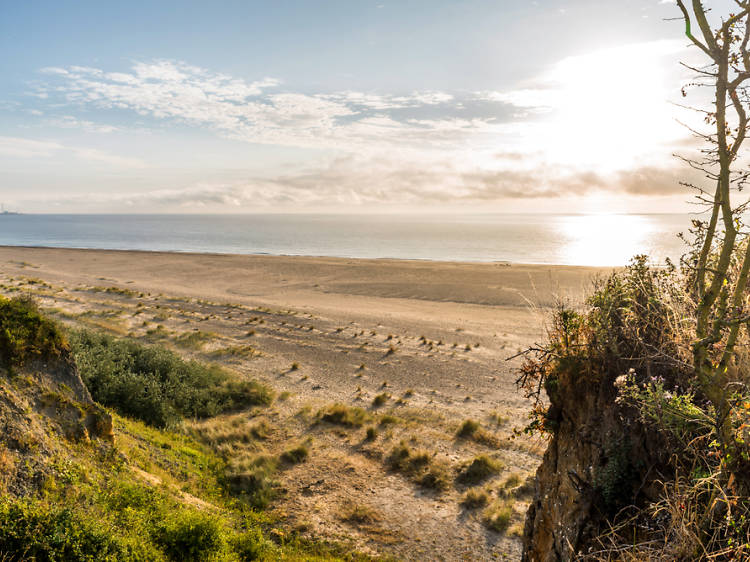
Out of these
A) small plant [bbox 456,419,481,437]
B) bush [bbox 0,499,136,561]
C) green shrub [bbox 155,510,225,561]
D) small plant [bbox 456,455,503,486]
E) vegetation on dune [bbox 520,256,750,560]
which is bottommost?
small plant [bbox 456,455,503,486]

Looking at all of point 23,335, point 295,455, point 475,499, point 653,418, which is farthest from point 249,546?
point 653,418

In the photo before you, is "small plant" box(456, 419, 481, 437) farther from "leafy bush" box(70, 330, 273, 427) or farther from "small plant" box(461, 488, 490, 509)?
"leafy bush" box(70, 330, 273, 427)

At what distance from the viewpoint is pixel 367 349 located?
24.2 meters

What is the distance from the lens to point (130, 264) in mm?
66000

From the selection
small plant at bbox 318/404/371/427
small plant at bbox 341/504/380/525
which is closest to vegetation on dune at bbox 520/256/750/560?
small plant at bbox 341/504/380/525

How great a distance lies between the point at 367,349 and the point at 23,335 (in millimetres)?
17900

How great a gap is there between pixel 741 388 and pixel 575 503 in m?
2.30

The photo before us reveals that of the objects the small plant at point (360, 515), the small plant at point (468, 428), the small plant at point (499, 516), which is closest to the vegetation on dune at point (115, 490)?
the small plant at point (360, 515)

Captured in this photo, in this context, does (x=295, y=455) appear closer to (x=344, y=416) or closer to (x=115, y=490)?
(x=344, y=416)

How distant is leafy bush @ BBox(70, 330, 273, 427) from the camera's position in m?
13.0

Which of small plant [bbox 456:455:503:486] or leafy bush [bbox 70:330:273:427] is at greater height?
leafy bush [bbox 70:330:273:427]

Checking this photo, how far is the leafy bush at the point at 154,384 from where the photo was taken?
1303 centimetres

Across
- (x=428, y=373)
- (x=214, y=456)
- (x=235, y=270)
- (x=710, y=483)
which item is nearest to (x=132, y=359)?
(x=214, y=456)

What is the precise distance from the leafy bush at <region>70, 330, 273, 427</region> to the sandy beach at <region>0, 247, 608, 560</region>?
7.12ft
